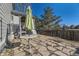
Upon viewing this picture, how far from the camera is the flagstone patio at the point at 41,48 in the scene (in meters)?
6.29

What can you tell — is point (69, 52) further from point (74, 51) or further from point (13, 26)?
point (13, 26)

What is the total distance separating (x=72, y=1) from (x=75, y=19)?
1.57 feet

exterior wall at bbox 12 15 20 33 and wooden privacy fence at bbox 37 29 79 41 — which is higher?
exterior wall at bbox 12 15 20 33

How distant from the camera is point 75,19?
246 inches

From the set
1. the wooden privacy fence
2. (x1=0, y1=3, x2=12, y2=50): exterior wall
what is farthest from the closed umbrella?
(x1=0, y1=3, x2=12, y2=50): exterior wall

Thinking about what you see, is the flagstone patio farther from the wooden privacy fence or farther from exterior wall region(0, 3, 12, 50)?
exterior wall region(0, 3, 12, 50)

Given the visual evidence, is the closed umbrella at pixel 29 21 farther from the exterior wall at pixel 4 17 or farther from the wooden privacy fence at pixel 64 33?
the exterior wall at pixel 4 17

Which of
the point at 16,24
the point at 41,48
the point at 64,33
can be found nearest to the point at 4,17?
the point at 16,24

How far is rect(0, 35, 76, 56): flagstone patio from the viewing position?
248 inches

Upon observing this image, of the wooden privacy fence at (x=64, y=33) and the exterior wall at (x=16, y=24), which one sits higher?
the exterior wall at (x=16, y=24)

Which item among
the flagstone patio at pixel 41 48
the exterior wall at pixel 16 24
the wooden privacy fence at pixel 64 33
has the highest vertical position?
the exterior wall at pixel 16 24

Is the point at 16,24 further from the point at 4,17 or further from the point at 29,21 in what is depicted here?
the point at 4,17

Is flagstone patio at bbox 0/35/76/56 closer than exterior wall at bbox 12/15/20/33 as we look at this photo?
Yes

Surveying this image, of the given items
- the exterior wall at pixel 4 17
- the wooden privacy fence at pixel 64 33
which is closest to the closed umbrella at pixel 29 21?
the wooden privacy fence at pixel 64 33
